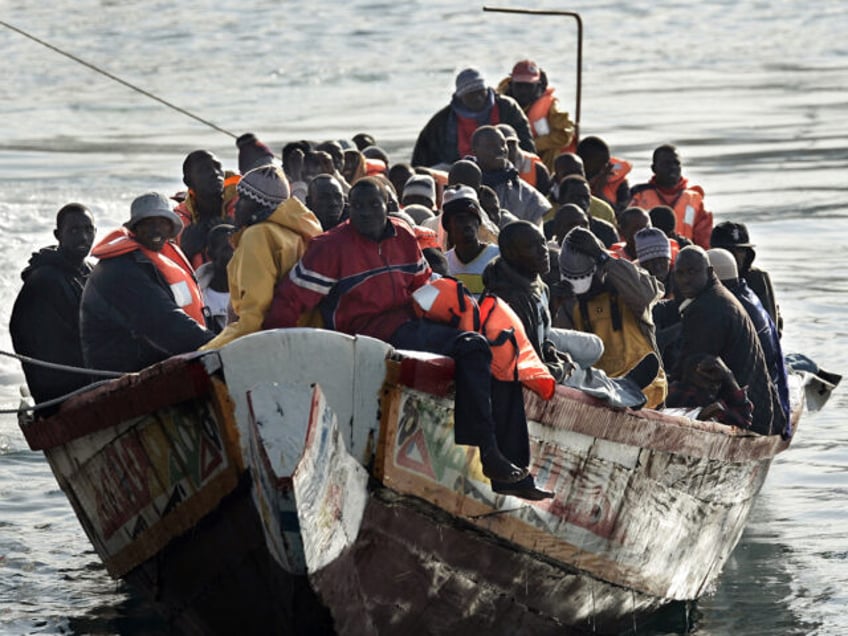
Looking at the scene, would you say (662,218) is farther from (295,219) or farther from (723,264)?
(295,219)

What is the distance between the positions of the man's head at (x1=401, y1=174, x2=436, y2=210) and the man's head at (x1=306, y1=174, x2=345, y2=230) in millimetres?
2272

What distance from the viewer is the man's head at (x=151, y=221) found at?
827 centimetres

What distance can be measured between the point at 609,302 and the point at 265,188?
1.96 metres

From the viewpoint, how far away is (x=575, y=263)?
372 inches

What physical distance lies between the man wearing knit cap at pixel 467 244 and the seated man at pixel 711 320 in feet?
2.94

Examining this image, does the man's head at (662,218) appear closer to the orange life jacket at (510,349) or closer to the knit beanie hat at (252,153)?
the knit beanie hat at (252,153)

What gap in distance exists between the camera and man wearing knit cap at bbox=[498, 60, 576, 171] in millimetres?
15547

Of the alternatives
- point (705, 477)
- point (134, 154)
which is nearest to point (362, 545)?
point (705, 477)

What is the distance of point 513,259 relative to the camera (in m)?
8.13

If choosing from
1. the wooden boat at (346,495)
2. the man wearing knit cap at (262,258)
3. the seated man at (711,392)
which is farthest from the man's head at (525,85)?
the man wearing knit cap at (262,258)

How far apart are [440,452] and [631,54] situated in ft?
113

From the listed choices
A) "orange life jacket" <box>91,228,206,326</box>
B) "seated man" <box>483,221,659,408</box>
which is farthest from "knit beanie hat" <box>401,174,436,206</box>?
"seated man" <box>483,221,659,408</box>

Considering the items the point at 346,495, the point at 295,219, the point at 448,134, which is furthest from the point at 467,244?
the point at 448,134

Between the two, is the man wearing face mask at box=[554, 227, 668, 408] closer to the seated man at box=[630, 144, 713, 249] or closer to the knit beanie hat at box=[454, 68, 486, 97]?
the seated man at box=[630, 144, 713, 249]
